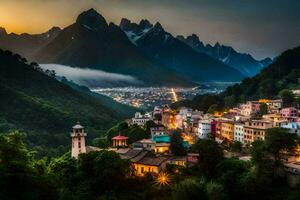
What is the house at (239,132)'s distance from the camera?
126ft

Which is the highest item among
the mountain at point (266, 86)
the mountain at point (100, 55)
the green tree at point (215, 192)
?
the mountain at point (100, 55)

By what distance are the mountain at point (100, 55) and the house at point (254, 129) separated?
13921 centimetres

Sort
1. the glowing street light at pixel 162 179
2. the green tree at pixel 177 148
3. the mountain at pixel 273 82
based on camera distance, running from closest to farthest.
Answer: the glowing street light at pixel 162 179, the green tree at pixel 177 148, the mountain at pixel 273 82

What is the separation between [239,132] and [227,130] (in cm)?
192

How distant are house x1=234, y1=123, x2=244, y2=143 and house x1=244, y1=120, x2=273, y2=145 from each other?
61 cm

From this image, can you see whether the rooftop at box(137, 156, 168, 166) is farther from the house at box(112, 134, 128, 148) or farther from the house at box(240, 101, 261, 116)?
the house at box(240, 101, 261, 116)

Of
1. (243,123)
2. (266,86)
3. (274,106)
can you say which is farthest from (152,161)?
(266,86)

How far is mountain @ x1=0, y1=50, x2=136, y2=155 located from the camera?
59.7 metres

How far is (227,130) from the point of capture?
133 ft

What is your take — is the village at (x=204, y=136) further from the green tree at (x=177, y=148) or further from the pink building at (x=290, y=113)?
the green tree at (x=177, y=148)

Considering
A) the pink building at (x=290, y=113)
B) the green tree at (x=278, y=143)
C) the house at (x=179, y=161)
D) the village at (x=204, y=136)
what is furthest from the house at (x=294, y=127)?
the house at (x=179, y=161)

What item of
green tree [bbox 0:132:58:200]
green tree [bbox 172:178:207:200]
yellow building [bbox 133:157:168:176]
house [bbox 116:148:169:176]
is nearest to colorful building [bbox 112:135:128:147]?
house [bbox 116:148:169:176]

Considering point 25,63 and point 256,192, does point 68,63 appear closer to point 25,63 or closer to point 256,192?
point 25,63

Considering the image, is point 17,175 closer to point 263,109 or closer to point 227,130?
point 227,130
